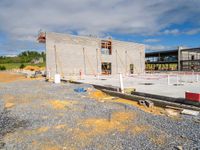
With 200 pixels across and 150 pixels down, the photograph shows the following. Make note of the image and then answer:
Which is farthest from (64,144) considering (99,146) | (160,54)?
(160,54)

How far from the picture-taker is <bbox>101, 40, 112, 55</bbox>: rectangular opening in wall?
31.9 metres

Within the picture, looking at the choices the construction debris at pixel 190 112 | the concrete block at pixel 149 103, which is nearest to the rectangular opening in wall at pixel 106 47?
the concrete block at pixel 149 103

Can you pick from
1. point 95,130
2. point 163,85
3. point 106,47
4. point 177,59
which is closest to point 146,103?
point 95,130

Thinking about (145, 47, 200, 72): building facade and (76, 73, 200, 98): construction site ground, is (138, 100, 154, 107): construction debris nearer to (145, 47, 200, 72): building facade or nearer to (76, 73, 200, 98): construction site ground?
(76, 73, 200, 98): construction site ground

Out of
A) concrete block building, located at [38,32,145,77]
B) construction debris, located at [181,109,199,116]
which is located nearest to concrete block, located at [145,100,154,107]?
construction debris, located at [181,109,199,116]

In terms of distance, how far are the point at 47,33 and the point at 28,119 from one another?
2122 centimetres

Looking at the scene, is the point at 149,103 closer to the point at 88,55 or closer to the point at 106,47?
the point at 88,55

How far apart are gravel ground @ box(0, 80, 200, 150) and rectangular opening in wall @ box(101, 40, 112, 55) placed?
2565 cm

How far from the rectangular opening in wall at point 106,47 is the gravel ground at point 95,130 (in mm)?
25652

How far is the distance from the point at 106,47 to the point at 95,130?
28.2 metres

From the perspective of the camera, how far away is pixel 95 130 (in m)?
4.76

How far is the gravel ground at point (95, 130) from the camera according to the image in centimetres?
394

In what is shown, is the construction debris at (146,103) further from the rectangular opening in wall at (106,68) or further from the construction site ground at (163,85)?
the rectangular opening in wall at (106,68)

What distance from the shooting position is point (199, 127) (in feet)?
15.4
